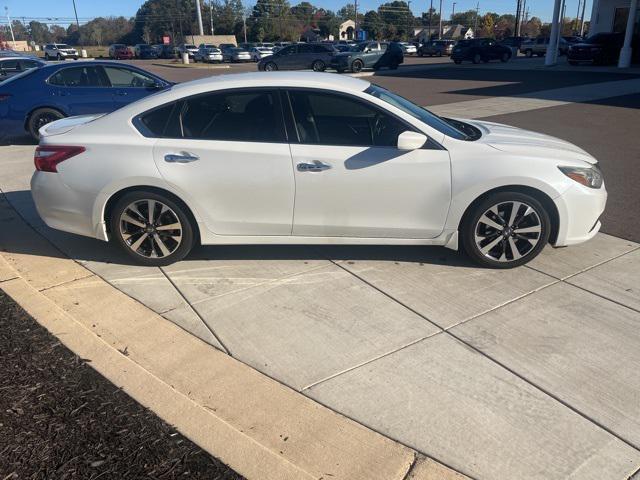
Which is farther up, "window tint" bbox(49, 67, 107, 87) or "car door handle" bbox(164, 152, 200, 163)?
"window tint" bbox(49, 67, 107, 87)

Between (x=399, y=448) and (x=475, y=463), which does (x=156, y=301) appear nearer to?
(x=399, y=448)

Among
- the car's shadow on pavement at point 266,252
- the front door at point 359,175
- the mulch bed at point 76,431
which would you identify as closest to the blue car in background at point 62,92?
the car's shadow on pavement at point 266,252

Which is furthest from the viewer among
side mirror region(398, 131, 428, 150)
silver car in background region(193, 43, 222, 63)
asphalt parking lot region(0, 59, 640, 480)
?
silver car in background region(193, 43, 222, 63)

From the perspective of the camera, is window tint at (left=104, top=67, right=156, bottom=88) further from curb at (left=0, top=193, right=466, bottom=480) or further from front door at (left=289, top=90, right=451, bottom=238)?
front door at (left=289, top=90, right=451, bottom=238)

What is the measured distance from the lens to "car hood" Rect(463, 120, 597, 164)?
4.40 metres

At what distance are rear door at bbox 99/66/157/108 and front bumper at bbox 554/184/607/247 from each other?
820 centimetres

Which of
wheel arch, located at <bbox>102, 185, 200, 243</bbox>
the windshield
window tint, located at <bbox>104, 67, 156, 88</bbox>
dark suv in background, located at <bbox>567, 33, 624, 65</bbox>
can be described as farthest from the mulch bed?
dark suv in background, located at <bbox>567, 33, 624, 65</bbox>

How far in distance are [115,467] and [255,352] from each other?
1.15 m

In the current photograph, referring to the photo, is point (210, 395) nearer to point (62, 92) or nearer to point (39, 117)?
point (62, 92)

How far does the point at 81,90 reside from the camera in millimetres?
9977

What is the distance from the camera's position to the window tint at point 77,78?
9961 millimetres

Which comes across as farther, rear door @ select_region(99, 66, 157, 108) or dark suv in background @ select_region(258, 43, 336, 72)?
dark suv in background @ select_region(258, 43, 336, 72)

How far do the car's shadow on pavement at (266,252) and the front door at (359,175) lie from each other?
43 centimetres

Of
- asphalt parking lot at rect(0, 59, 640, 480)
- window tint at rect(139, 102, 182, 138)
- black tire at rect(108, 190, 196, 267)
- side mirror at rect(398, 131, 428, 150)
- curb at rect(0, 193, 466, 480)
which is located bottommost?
asphalt parking lot at rect(0, 59, 640, 480)
